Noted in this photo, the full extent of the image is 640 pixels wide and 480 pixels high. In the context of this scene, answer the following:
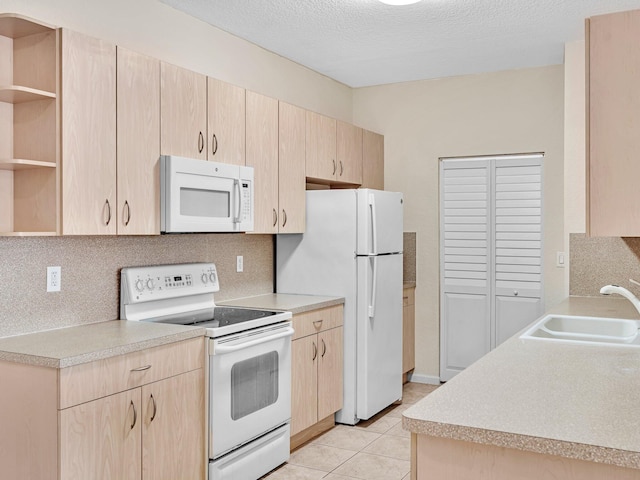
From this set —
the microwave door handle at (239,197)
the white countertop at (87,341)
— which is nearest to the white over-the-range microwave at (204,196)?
the microwave door handle at (239,197)

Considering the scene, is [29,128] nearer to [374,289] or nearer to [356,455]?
[374,289]

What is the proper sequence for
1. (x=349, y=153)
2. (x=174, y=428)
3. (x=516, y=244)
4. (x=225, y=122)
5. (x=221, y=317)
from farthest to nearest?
1. (x=516, y=244)
2. (x=349, y=153)
3. (x=225, y=122)
4. (x=221, y=317)
5. (x=174, y=428)

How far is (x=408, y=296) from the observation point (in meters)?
5.08

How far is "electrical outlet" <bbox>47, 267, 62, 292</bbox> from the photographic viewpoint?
8.85 feet

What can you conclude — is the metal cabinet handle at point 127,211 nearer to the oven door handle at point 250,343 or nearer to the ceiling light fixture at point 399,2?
the oven door handle at point 250,343

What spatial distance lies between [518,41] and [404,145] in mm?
1410

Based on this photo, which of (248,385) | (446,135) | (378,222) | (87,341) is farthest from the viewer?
(446,135)

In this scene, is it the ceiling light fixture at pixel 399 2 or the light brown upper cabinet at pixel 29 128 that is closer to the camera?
the light brown upper cabinet at pixel 29 128

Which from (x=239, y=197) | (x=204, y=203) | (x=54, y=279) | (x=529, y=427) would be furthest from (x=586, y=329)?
(x=54, y=279)

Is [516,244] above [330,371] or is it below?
above

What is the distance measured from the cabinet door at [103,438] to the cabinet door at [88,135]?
72 cm

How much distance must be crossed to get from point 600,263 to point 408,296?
1.57 metres

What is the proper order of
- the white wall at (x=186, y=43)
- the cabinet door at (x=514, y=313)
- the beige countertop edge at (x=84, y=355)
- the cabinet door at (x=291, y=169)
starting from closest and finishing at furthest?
the beige countertop edge at (x=84, y=355) → the white wall at (x=186, y=43) → the cabinet door at (x=291, y=169) → the cabinet door at (x=514, y=313)

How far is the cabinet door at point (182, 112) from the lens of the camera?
296 centimetres
